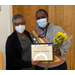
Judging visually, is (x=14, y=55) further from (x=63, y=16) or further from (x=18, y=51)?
(x=63, y=16)

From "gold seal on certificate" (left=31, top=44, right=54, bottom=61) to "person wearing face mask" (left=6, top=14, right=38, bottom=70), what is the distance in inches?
3.0

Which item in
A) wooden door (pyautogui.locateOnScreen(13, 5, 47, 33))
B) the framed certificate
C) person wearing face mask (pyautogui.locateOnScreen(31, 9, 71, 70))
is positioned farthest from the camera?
wooden door (pyautogui.locateOnScreen(13, 5, 47, 33))

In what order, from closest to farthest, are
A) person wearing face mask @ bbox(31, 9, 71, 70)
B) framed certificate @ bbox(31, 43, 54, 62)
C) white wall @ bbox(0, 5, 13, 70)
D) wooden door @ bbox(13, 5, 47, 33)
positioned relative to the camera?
framed certificate @ bbox(31, 43, 54, 62) < person wearing face mask @ bbox(31, 9, 71, 70) < white wall @ bbox(0, 5, 13, 70) < wooden door @ bbox(13, 5, 47, 33)

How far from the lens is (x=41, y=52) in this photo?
127 centimetres

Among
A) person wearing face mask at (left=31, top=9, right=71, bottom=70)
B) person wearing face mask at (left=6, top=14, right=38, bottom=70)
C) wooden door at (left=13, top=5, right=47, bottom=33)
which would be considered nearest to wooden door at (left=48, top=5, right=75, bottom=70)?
wooden door at (left=13, top=5, right=47, bottom=33)

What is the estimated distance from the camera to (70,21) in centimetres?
207

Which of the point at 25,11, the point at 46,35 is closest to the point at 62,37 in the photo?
the point at 46,35

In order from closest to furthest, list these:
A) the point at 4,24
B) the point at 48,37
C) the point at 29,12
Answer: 1. the point at 48,37
2. the point at 4,24
3. the point at 29,12

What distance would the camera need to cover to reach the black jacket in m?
1.29

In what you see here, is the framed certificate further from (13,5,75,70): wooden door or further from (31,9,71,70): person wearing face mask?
(13,5,75,70): wooden door

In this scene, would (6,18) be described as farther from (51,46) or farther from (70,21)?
(70,21)

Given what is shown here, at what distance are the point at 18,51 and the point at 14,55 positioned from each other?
0.07 m

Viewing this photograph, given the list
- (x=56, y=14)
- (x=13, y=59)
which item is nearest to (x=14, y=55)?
(x=13, y=59)

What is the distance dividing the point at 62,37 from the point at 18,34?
57 cm
